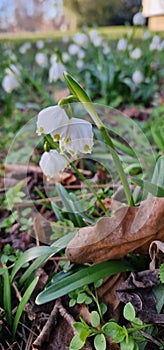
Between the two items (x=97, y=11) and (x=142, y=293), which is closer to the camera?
(x=142, y=293)

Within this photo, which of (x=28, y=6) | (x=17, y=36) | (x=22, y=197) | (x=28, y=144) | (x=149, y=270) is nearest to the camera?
(x=149, y=270)

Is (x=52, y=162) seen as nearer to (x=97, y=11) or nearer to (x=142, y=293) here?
(x=142, y=293)

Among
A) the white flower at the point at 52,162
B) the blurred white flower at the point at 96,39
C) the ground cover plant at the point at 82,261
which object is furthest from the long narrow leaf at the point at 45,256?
the blurred white flower at the point at 96,39

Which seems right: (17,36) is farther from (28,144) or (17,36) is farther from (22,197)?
(22,197)

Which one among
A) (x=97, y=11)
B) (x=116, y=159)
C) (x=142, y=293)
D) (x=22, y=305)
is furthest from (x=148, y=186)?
(x=97, y=11)

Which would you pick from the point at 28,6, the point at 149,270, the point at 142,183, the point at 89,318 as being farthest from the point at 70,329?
the point at 28,6

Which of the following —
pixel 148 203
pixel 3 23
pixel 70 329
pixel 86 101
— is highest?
pixel 3 23

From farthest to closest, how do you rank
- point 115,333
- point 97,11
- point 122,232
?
point 97,11 < point 122,232 < point 115,333

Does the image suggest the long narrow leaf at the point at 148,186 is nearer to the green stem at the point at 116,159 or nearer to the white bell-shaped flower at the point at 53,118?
the green stem at the point at 116,159
